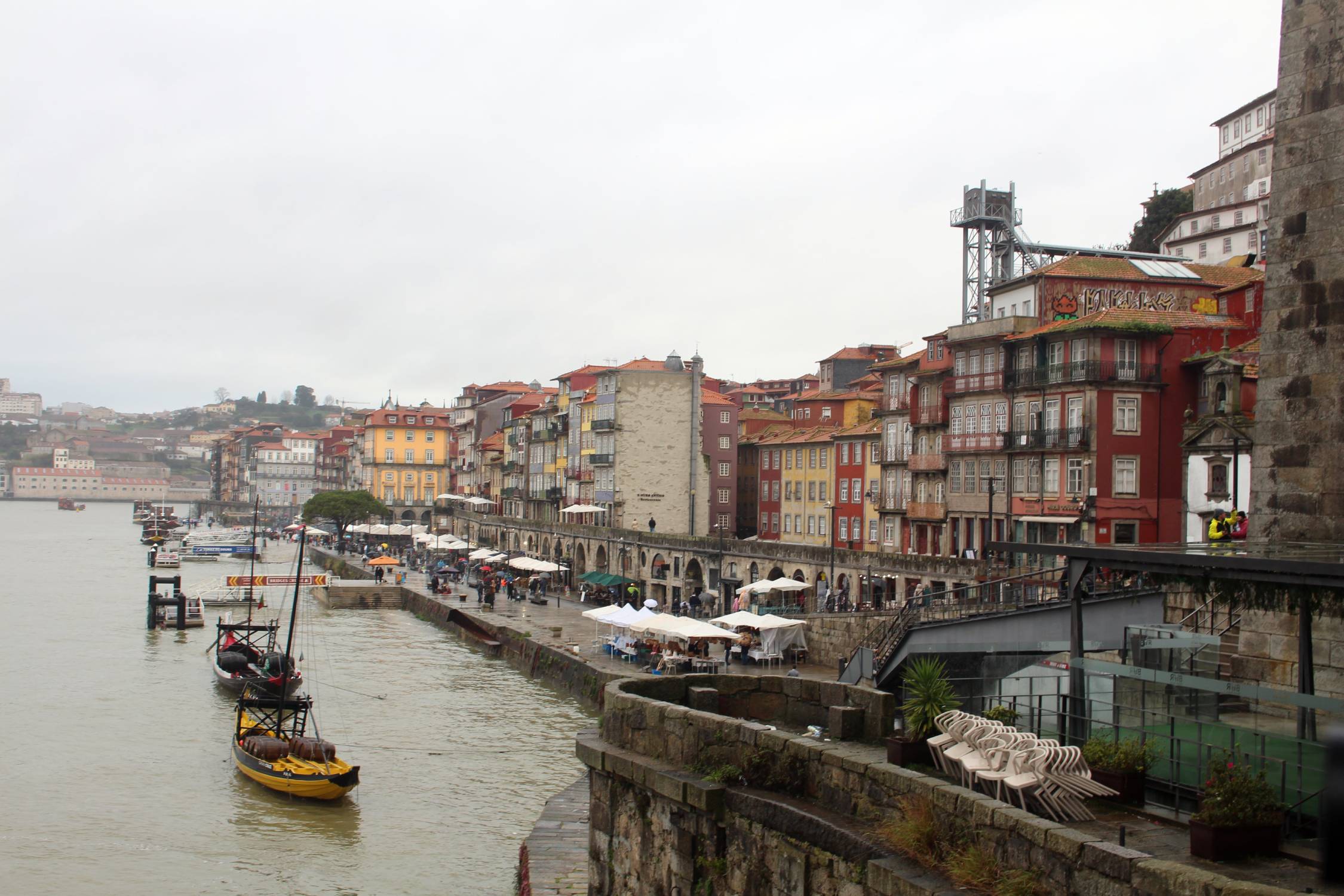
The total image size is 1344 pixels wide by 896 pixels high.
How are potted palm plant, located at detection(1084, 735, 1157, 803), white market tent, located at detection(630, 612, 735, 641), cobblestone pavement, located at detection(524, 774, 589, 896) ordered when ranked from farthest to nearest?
white market tent, located at detection(630, 612, 735, 641) < cobblestone pavement, located at detection(524, 774, 589, 896) < potted palm plant, located at detection(1084, 735, 1157, 803)

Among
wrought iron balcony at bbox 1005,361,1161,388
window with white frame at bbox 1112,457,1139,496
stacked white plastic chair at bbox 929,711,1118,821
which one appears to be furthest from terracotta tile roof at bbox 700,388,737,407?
stacked white plastic chair at bbox 929,711,1118,821

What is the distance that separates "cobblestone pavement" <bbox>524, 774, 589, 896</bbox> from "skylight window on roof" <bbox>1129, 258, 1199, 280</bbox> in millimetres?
31502

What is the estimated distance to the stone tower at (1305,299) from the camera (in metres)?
15.4

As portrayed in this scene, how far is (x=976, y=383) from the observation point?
4725 centimetres

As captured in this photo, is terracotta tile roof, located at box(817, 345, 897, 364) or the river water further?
terracotta tile roof, located at box(817, 345, 897, 364)

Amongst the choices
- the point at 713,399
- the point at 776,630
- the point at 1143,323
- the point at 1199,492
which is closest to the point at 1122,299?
the point at 1143,323

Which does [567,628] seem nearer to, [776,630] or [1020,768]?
[776,630]

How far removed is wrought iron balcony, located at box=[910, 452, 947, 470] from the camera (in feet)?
166

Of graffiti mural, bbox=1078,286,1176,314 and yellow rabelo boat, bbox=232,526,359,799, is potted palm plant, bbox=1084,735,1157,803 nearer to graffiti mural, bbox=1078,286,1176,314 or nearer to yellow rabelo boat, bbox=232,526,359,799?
yellow rabelo boat, bbox=232,526,359,799

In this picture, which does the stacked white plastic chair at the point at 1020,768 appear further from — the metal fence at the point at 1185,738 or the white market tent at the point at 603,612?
the white market tent at the point at 603,612

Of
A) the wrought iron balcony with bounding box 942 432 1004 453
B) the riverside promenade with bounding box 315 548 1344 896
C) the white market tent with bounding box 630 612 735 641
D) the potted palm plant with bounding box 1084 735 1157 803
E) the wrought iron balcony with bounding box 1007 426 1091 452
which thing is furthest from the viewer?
the wrought iron balcony with bounding box 942 432 1004 453

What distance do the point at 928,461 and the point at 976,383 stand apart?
→ 5.27 metres

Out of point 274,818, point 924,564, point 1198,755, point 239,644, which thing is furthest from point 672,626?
point 1198,755

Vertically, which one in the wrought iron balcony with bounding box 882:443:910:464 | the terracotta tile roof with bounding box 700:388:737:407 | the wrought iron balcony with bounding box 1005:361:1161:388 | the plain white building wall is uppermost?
the terracotta tile roof with bounding box 700:388:737:407
